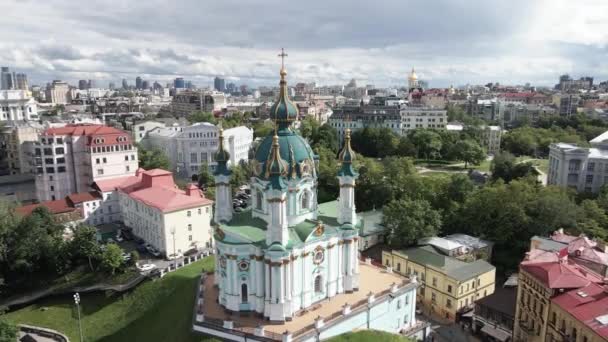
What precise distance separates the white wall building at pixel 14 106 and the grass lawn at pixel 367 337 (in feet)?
264

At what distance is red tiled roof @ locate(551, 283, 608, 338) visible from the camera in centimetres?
2236

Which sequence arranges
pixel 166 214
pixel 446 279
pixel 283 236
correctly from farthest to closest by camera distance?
pixel 166 214 → pixel 446 279 → pixel 283 236

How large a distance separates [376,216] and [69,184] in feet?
131

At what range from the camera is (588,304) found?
24.0 m

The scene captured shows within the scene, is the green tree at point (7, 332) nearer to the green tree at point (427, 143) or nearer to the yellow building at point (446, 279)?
the yellow building at point (446, 279)

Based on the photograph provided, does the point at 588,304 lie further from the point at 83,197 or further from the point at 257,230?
the point at 83,197

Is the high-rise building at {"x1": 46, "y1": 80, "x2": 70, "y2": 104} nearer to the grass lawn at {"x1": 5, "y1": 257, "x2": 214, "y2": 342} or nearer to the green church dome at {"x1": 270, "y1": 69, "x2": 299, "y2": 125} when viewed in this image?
the grass lawn at {"x1": 5, "y1": 257, "x2": 214, "y2": 342}

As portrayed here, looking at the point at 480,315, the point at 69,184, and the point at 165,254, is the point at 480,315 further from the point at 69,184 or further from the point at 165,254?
the point at 69,184

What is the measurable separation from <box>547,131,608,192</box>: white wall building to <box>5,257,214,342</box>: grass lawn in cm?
4587

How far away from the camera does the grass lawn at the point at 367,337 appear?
2539 cm

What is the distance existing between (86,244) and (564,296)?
37712 millimetres

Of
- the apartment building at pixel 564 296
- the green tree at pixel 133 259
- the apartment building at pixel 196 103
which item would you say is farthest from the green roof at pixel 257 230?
the apartment building at pixel 196 103

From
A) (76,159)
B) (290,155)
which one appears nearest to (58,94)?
(76,159)

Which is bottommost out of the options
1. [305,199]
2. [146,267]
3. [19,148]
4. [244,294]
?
[146,267]
